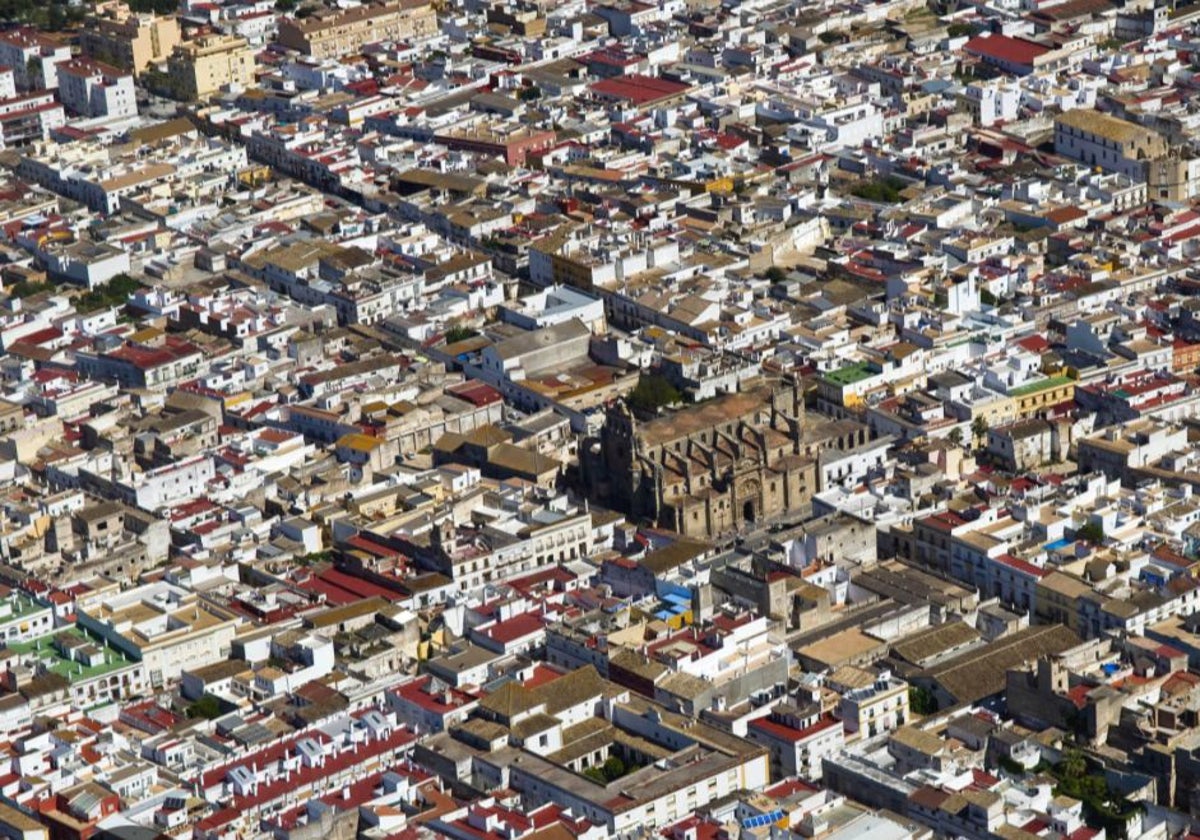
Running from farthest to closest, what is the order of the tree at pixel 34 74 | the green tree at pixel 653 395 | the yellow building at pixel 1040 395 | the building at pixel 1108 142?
the tree at pixel 34 74, the building at pixel 1108 142, the green tree at pixel 653 395, the yellow building at pixel 1040 395

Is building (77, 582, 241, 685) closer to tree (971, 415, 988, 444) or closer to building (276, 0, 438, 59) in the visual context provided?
tree (971, 415, 988, 444)

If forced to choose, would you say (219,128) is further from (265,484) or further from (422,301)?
(265,484)

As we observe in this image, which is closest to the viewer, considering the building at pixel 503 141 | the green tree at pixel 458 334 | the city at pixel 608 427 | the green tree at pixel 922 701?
the city at pixel 608 427

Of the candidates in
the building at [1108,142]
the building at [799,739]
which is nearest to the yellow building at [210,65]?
the building at [1108,142]

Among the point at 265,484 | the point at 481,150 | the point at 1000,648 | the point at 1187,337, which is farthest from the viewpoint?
the point at 481,150

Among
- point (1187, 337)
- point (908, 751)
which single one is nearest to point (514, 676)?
point (908, 751)

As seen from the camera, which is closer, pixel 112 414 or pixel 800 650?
pixel 800 650

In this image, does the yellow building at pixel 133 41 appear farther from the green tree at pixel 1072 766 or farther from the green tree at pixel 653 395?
the green tree at pixel 1072 766
